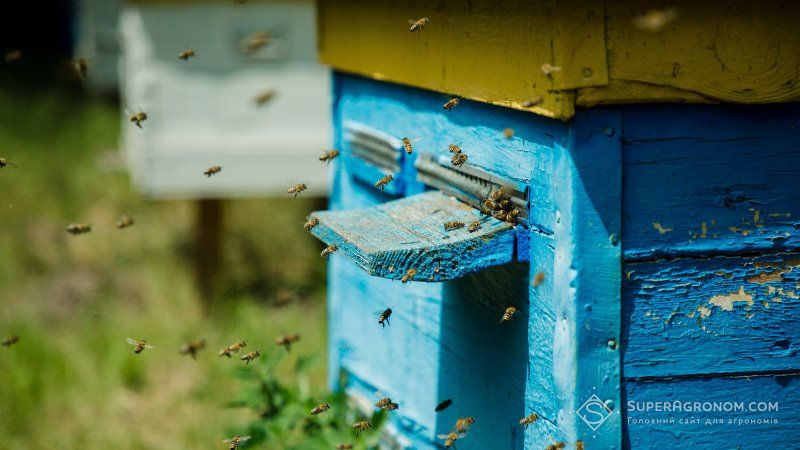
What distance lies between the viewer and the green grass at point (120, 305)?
17.1 feet

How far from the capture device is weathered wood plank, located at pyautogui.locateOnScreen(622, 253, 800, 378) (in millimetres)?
2078

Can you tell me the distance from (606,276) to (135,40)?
5.24 meters

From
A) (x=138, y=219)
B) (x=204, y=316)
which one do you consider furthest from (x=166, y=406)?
(x=138, y=219)

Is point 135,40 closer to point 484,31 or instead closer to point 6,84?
point 484,31

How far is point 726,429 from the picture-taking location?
214 centimetres

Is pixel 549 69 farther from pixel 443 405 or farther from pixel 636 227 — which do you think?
pixel 443 405

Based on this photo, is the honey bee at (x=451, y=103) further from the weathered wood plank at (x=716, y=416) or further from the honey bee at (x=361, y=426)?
the honey bee at (x=361, y=426)

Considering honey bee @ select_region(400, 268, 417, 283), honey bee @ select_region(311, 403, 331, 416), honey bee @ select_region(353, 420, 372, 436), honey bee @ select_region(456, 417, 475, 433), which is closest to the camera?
honey bee @ select_region(400, 268, 417, 283)

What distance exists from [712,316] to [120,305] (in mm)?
5484

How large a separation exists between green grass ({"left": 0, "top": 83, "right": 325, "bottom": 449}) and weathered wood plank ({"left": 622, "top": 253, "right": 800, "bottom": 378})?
5.46 feet

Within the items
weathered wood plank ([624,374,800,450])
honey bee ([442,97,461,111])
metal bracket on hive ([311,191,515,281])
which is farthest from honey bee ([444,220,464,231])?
weathered wood plank ([624,374,800,450])

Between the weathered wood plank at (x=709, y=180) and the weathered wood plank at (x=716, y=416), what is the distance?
294mm

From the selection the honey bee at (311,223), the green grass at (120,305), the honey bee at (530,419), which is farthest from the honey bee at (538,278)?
the green grass at (120,305)

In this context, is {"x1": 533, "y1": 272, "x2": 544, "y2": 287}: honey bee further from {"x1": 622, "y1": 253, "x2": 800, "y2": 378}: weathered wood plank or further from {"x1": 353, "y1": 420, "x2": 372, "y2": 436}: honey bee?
{"x1": 353, "y1": 420, "x2": 372, "y2": 436}: honey bee
